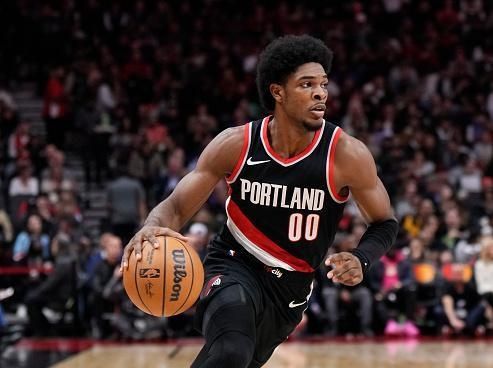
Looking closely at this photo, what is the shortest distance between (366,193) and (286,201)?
0.42m

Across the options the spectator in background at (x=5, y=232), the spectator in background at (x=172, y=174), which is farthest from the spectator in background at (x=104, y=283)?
the spectator in background at (x=172, y=174)

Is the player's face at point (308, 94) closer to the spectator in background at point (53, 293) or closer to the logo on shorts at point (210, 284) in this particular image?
the logo on shorts at point (210, 284)

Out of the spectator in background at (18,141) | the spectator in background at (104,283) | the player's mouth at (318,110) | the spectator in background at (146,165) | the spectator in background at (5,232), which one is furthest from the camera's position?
the spectator in background at (18,141)

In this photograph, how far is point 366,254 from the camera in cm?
491

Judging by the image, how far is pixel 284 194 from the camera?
5023 millimetres

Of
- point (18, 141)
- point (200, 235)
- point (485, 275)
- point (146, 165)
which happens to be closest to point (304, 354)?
point (200, 235)

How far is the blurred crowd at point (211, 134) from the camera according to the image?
12.1 m

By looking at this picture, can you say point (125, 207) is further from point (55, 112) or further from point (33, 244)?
point (55, 112)

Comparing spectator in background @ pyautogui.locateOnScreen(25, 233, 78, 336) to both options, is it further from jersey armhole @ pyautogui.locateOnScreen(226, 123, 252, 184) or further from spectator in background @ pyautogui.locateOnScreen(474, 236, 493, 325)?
jersey armhole @ pyautogui.locateOnScreen(226, 123, 252, 184)

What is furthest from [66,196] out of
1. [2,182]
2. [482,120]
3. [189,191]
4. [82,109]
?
[189,191]

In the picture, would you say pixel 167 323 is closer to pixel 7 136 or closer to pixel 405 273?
pixel 405 273

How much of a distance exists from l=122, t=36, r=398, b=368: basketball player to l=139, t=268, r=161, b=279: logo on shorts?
0.28 metres

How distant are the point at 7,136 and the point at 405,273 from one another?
22.4 ft

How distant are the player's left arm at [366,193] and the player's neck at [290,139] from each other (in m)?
0.18
